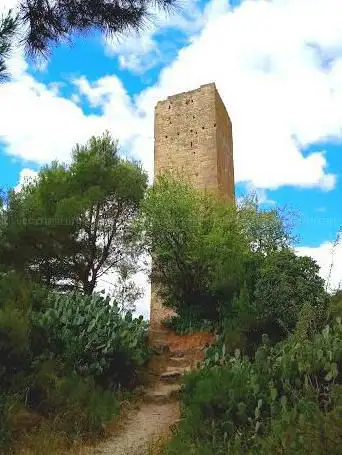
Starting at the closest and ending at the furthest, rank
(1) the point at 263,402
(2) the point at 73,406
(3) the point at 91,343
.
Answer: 1. (1) the point at 263,402
2. (2) the point at 73,406
3. (3) the point at 91,343

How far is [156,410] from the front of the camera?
684 centimetres

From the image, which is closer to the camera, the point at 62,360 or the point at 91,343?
the point at 62,360

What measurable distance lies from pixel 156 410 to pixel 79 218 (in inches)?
386

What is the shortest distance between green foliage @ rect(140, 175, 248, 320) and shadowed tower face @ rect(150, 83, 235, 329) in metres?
4.76

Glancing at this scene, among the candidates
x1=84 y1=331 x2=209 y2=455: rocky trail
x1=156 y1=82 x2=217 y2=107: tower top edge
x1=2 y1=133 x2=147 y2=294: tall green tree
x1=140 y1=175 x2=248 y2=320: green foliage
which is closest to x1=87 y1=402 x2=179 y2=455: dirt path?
x1=84 y1=331 x2=209 y2=455: rocky trail

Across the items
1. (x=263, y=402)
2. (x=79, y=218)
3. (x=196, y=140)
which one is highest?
(x=196, y=140)

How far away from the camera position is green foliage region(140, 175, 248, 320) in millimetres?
13461

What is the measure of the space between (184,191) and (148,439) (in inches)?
421

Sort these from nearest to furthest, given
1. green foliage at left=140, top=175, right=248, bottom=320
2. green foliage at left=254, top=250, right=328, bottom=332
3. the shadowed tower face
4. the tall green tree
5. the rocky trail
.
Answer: the rocky trail, green foliage at left=254, top=250, right=328, bottom=332, green foliage at left=140, top=175, right=248, bottom=320, the tall green tree, the shadowed tower face

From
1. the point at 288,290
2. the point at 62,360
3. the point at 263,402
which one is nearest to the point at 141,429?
the point at 62,360

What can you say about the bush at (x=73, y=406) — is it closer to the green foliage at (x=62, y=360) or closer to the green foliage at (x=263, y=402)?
the green foliage at (x=62, y=360)

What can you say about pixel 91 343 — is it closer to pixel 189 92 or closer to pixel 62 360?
pixel 62 360

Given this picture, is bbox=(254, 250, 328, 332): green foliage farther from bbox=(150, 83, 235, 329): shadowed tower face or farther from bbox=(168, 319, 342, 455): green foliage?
bbox=(150, 83, 235, 329): shadowed tower face

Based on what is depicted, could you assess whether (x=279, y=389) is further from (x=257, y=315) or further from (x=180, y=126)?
(x=180, y=126)
